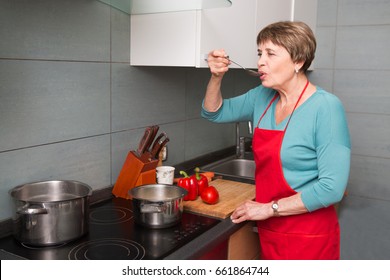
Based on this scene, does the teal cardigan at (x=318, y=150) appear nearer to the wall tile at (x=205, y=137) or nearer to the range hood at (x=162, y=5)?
the range hood at (x=162, y=5)

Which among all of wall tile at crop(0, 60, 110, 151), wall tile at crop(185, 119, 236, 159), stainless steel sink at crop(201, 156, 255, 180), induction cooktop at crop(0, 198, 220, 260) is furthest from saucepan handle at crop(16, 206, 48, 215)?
stainless steel sink at crop(201, 156, 255, 180)

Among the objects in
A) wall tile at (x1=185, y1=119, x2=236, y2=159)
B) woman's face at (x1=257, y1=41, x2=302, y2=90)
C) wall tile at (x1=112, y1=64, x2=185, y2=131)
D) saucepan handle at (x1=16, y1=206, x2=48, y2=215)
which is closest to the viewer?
saucepan handle at (x1=16, y1=206, x2=48, y2=215)

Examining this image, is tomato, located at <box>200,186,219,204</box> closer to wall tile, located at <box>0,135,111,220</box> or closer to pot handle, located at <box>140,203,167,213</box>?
pot handle, located at <box>140,203,167,213</box>

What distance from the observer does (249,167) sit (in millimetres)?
2557

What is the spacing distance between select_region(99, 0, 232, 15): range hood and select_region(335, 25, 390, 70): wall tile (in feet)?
4.23

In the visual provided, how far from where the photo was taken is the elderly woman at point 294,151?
1.40m

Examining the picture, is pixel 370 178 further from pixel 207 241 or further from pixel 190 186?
pixel 207 241

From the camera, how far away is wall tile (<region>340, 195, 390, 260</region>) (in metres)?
2.55

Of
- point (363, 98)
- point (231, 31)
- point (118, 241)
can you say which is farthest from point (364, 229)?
point (118, 241)

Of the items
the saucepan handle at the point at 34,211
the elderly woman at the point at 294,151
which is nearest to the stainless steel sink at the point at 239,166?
the elderly woman at the point at 294,151

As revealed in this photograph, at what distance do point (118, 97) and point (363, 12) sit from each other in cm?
151

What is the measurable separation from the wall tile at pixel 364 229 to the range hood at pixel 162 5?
63.7 inches

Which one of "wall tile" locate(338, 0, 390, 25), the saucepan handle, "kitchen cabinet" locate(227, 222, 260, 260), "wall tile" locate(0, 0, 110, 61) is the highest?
"wall tile" locate(338, 0, 390, 25)
